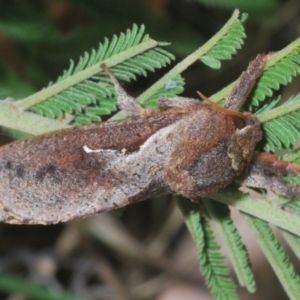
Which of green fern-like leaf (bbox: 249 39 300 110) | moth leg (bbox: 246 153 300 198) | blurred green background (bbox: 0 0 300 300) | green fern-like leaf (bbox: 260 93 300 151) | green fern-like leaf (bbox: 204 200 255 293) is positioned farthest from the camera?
blurred green background (bbox: 0 0 300 300)

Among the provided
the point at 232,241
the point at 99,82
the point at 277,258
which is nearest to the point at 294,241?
the point at 277,258

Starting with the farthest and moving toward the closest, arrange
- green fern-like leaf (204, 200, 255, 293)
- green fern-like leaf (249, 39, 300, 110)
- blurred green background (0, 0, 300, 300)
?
blurred green background (0, 0, 300, 300), green fern-like leaf (204, 200, 255, 293), green fern-like leaf (249, 39, 300, 110)

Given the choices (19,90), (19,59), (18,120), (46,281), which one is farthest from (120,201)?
(46,281)

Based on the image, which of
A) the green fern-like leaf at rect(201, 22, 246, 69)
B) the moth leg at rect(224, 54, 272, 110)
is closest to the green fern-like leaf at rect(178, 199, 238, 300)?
the moth leg at rect(224, 54, 272, 110)

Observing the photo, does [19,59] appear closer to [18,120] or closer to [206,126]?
[18,120]

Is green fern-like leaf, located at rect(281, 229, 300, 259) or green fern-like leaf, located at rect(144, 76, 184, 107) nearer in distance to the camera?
green fern-like leaf, located at rect(144, 76, 184, 107)

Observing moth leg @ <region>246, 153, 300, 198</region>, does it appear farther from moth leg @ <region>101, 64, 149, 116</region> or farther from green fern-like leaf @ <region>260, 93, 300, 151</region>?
moth leg @ <region>101, 64, 149, 116</region>

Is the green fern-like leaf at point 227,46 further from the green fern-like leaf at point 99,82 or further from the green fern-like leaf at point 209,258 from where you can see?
the green fern-like leaf at point 209,258
